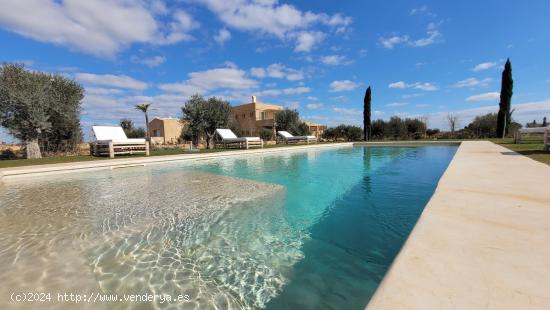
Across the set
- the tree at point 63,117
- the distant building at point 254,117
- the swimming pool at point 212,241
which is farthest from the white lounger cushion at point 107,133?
the distant building at point 254,117

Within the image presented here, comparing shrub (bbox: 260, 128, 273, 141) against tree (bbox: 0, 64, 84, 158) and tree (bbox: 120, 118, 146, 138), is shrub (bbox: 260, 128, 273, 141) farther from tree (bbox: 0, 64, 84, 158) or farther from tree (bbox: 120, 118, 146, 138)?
tree (bbox: 120, 118, 146, 138)

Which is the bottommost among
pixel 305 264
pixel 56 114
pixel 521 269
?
pixel 305 264

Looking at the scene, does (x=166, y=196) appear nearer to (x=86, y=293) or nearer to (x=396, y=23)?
(x=86, y=293)

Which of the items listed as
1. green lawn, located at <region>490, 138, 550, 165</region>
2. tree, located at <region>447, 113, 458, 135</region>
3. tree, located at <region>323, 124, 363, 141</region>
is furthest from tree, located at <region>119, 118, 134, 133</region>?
tree, located at <region>447, 113, 458, 135</region>

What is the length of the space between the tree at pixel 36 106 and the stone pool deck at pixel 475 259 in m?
16.5

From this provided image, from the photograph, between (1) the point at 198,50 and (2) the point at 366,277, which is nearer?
(2) the point at 366,277

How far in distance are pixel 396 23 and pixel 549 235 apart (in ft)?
51.9

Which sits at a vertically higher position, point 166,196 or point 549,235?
point 549,235

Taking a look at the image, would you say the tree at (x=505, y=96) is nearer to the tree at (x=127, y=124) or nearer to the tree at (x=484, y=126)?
the tree at (x=484, y=126)

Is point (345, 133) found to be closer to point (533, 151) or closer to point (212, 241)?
point (533, 151)

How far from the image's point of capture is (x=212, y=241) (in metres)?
3.16

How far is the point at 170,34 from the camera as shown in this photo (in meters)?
14.7

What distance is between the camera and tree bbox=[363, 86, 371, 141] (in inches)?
1181

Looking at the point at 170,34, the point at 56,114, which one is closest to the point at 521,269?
the point at 170,34
